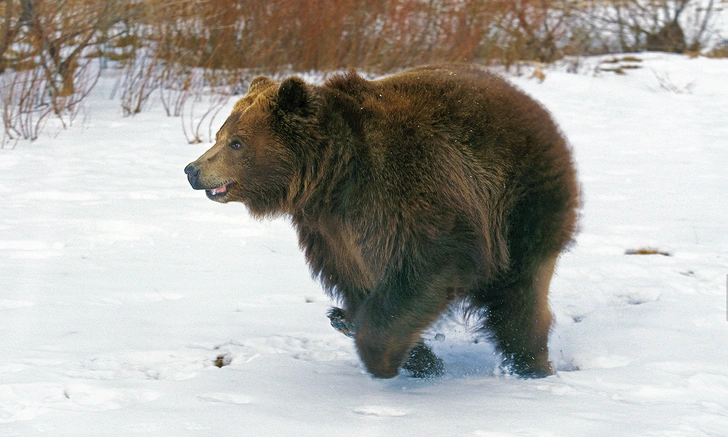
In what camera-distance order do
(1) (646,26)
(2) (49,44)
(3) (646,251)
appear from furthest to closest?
(1) (646,26)
(2) (49,44)
(3) (646,251)

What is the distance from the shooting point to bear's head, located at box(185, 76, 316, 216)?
357 cm

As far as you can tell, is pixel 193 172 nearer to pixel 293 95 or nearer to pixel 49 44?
pixel 293 95

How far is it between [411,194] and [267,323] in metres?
1.30

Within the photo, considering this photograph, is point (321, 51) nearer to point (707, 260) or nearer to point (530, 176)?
point (707, 260)

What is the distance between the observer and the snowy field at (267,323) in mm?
2943

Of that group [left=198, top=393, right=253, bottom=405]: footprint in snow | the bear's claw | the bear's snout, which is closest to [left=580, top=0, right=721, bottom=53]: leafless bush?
the bear's claw

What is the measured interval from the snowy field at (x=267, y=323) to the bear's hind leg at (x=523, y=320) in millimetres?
111

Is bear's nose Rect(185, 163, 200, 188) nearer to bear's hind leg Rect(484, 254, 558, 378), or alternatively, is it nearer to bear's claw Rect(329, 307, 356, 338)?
bear's claw Rect(329, 307, 356, 338)

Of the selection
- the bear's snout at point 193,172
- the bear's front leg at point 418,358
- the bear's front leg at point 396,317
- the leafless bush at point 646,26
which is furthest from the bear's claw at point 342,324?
the leafless bush at point 646,26

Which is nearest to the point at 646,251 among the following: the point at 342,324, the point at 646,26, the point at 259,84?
the point at 342,324

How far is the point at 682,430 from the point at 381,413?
3.46ft

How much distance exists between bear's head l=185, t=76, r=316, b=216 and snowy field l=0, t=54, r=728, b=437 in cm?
78

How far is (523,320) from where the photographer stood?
150 inches

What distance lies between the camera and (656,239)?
Answer: 593cm
